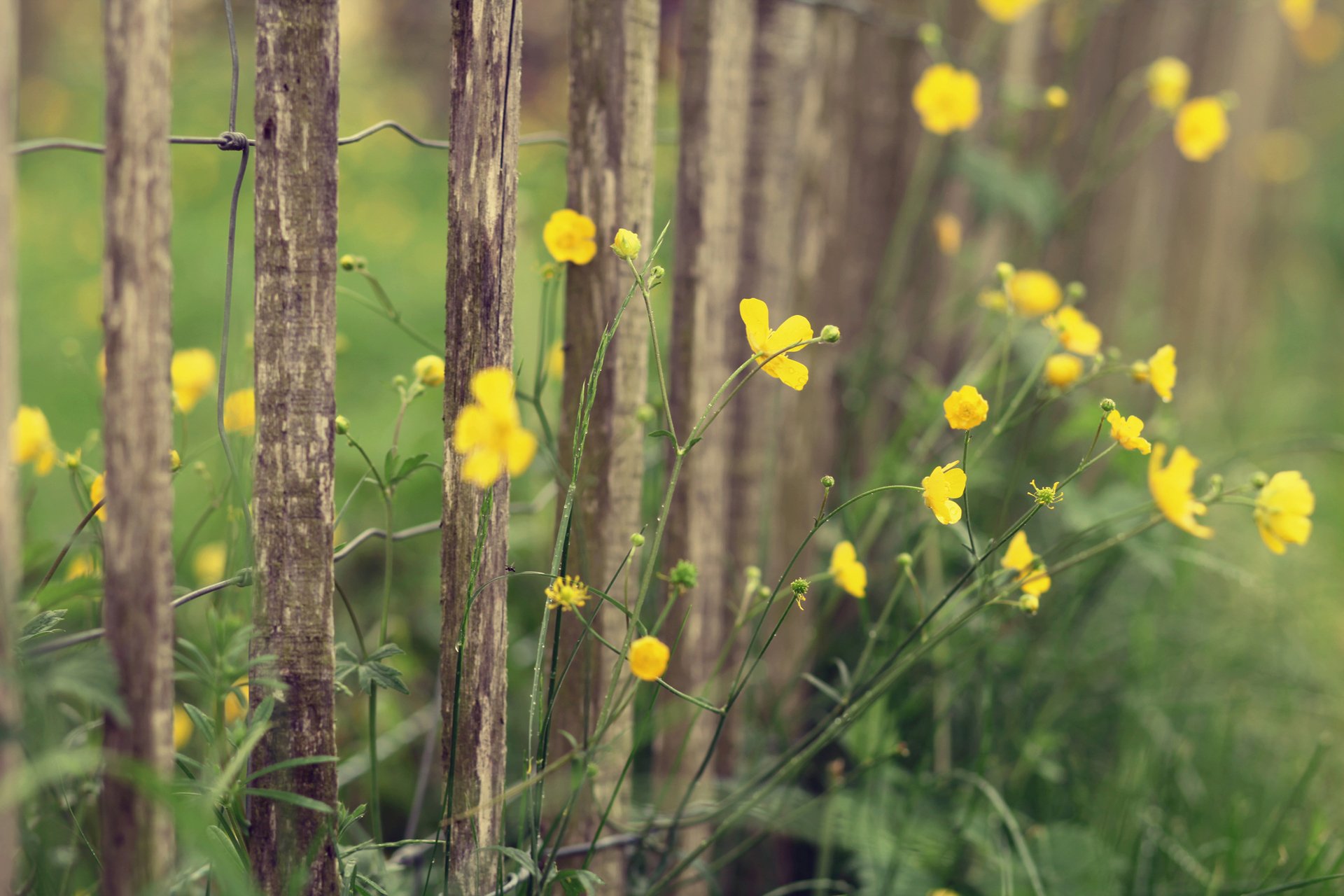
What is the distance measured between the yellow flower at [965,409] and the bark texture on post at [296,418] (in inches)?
22.1

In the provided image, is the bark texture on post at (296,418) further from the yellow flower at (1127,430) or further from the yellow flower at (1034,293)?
the yellow flower at (1034,293)

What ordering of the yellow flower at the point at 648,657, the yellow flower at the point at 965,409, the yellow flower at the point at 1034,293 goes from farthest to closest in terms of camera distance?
the yellow flower at the point at 1034,293 → the yellow flower at the point at 965,409 → the yellow flower at the point at 648,657

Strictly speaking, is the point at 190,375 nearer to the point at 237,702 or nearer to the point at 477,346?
the point at 237,702

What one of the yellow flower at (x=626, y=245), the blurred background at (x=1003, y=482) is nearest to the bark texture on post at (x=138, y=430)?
the blurred background at (x=1003, y=482)

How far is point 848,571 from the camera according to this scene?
1139 mm

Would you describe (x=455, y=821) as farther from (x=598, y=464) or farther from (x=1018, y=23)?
(x=1018, y=23)

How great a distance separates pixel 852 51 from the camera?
1.72 metres

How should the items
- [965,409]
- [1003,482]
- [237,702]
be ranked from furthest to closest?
1. [1003,482]
2. [237,702]
3. [965,409]

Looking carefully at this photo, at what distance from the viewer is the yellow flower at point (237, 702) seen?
32.2 inches

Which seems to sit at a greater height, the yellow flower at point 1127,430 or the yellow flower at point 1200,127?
the yellow flower at point 1200,127

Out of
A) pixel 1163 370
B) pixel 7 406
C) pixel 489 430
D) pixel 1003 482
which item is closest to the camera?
pixel 7 406

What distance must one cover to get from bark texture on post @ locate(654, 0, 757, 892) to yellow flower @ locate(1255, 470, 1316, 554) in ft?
1.98

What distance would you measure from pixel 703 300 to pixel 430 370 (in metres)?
0.47

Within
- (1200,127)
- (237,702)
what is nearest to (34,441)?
(237,702)
